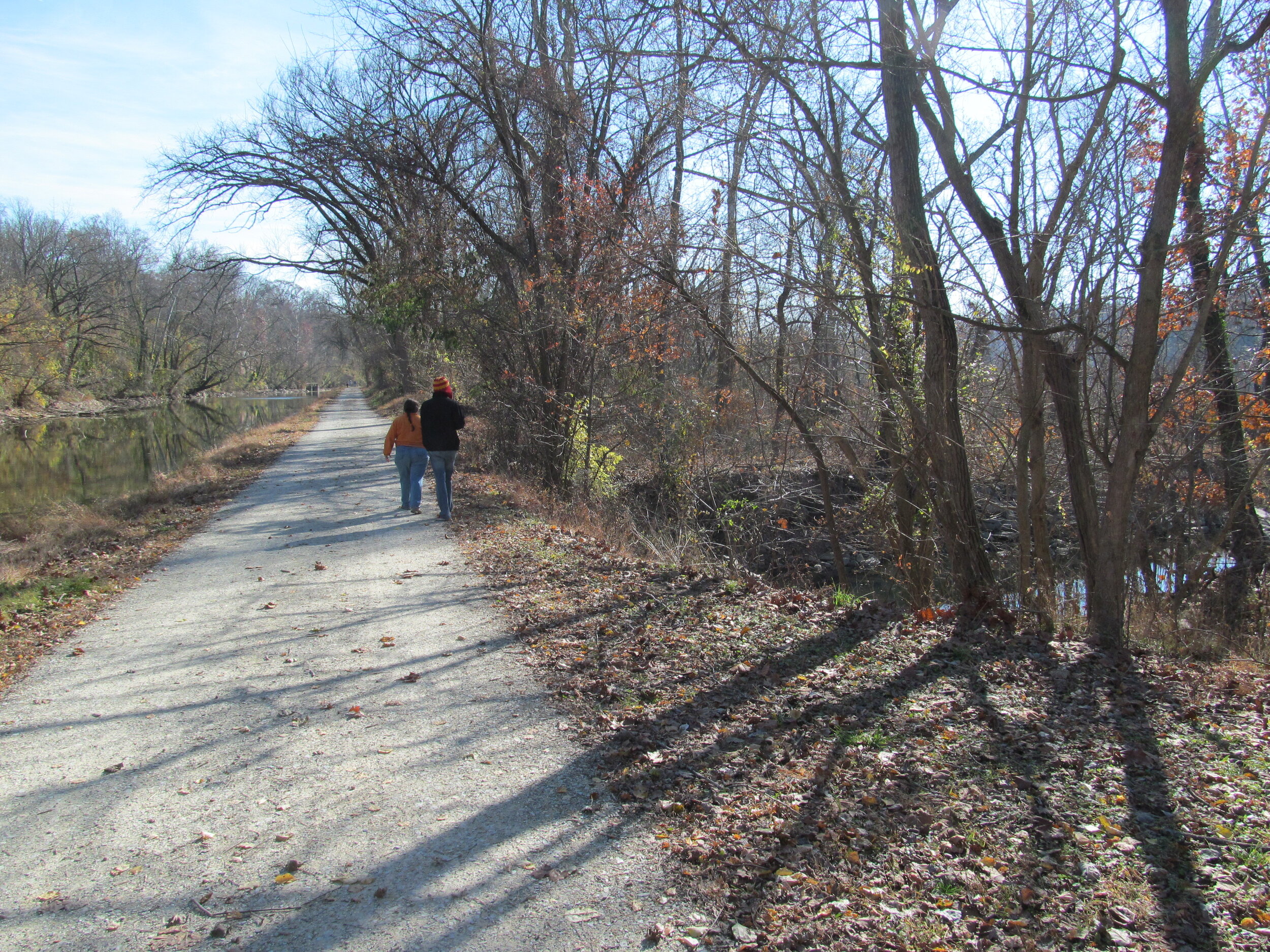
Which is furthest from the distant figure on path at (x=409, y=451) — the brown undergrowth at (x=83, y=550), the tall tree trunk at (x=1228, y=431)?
the tall tree trunk at (x=1228, y=431)

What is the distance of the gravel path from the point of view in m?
3.18

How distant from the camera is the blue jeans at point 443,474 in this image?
11.6 m

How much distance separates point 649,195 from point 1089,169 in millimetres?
8062

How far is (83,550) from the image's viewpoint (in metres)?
10.2

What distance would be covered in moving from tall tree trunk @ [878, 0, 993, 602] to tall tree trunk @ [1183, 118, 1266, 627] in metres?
3.67

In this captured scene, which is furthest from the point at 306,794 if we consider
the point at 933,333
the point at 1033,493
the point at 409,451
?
the point at 409,451

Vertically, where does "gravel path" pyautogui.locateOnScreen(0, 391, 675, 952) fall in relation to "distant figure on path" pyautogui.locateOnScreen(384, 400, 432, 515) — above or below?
below

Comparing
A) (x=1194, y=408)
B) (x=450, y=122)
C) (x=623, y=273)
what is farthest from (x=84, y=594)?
(x=1194, y=408)

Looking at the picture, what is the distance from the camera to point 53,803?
4.10m

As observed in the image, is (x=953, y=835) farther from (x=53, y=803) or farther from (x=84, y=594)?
(x=84, y=594)

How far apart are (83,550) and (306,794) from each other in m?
8.00

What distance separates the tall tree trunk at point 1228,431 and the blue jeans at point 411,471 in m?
10.2

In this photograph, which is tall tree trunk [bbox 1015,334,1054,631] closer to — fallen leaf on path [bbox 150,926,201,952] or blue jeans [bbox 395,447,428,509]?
fallen leaf on path [bbox 150,926,201,952]

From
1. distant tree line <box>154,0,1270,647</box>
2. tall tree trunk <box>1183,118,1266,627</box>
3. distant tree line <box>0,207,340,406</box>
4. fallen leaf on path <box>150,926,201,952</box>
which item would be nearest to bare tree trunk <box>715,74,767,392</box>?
distant tree line <box>154,0,1270,647</box>
